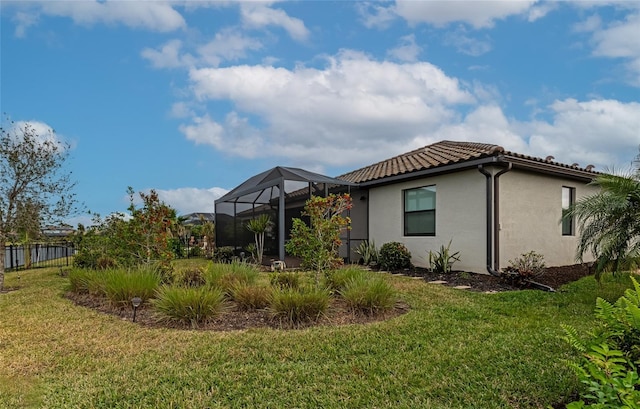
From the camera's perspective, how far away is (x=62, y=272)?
1209 cm

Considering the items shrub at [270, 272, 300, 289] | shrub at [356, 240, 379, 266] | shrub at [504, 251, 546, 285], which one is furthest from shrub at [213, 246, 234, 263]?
shrub at [504, 251, 546, 285]

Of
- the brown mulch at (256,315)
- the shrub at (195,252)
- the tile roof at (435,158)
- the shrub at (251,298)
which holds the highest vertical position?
the tile roof at (435,158)

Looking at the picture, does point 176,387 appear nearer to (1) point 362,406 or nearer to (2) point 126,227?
(1) point 362,406

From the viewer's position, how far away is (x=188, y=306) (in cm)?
529

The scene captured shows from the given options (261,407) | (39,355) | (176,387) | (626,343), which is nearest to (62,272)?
(39,355)

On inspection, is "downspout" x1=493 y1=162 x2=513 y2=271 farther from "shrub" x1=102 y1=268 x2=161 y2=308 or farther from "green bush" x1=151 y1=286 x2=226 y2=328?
"shrub" x1=102 y1=268 x2=161 y2=308

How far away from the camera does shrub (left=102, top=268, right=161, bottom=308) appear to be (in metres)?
6.40

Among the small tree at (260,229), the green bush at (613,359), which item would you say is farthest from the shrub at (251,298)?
the small tree at (260,229)

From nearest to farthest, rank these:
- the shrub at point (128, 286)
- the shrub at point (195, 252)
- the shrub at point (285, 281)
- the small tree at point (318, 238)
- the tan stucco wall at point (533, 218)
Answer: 1. the shrub at point (128, 286)
2. the shrub at point (285, 281)
3. the small tree at point (318, 238)
4. the tan stucco wall at point (533, 218)
5. the shrub at point (195, 252)

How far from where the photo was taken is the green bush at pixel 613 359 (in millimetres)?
1971

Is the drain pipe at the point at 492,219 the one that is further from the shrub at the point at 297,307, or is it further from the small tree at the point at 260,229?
the small tree at the point at 260,229

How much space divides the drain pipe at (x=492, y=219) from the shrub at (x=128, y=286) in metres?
7.53

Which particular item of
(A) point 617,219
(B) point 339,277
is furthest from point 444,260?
(B) point 339,277

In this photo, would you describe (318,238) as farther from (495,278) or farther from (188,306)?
(495,278)
